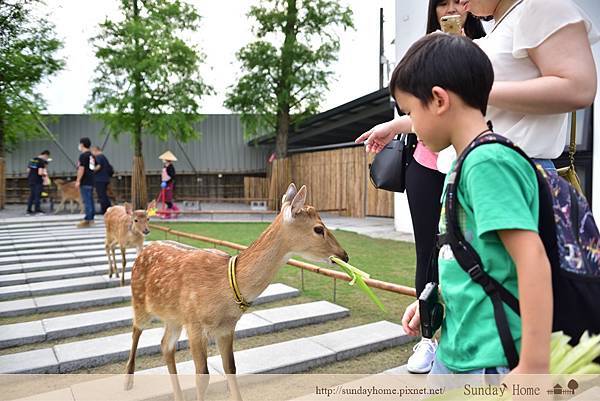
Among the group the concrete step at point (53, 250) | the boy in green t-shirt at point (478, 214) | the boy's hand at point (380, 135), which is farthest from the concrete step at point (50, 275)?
the boy in green t-shirt at point (478, 214)

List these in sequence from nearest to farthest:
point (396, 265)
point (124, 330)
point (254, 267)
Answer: point (254, 267) → point (124, 330) → point (396, 265)

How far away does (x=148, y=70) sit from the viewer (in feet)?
45.3

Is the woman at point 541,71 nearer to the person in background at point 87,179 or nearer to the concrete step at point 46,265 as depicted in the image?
the concrete step at point 46,265

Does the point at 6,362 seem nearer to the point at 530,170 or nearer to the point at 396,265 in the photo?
the point at 530,170

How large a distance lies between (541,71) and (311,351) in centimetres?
240

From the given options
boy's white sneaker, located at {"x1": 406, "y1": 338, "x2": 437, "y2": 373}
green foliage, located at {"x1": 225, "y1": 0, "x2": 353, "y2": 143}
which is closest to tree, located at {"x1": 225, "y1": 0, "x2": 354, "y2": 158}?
green foliage, located at {"x1": 225, "y1": 0, "x2": 353, "y2": 143}

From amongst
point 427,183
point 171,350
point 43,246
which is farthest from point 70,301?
point 427,183

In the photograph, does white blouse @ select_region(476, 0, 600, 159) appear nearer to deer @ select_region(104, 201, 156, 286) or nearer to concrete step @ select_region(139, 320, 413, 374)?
concrete step @ select_region(139, 320, 413, 374)

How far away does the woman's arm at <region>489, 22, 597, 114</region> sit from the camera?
1.13 m

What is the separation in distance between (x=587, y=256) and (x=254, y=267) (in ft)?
4.27

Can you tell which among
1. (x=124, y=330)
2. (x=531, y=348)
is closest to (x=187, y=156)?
(x=124, y=330)

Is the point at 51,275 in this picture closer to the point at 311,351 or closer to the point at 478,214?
the point at 311,351

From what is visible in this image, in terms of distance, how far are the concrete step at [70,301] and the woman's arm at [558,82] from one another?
11.8 ft

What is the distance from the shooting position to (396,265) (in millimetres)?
5953
